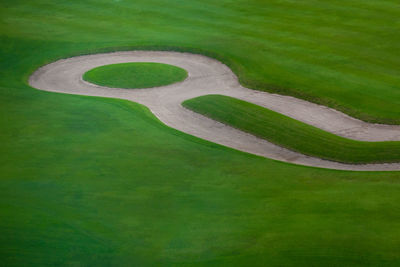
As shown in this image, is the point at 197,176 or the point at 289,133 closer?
the point at 197,176

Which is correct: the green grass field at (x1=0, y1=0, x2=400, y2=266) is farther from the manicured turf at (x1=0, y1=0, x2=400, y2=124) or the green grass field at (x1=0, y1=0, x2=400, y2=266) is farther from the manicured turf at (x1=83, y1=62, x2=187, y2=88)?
the manicured turf at (x1=83, y1=62, x2=187, y2=88)

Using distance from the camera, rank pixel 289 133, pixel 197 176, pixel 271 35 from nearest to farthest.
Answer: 1. pixel 197 176
2. pixel 289 133
3. pixel 271 35

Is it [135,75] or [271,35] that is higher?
[271,35]

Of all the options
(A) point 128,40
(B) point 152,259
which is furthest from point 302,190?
(A) point 128,40

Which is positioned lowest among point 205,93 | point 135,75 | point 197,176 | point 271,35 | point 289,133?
point 197,176

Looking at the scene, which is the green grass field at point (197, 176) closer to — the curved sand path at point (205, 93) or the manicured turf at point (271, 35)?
the manicured turf at point (271, 35)

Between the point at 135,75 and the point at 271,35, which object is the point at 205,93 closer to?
the point at 135,75

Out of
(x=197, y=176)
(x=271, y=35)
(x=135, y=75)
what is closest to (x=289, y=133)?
(x=197, y=176)

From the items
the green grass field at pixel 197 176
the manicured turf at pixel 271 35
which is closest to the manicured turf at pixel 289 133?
the green grass field at pixel 197 176

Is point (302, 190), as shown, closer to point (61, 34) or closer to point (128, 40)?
point (128, 40)
